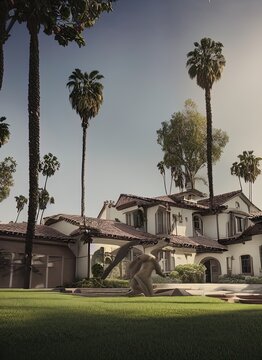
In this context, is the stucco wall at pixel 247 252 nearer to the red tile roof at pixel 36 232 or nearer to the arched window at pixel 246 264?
the arched window at pixel 246 264

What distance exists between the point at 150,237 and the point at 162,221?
10.3ft

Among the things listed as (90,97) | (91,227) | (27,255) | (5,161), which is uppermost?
(90,97)

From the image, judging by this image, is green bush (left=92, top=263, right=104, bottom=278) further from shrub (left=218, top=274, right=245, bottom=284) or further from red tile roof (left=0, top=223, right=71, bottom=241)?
shrub (left=218, top=274, right=245, bottom=284)

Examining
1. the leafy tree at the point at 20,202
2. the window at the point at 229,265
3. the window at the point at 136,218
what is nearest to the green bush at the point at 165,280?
the window at the point at 136,218

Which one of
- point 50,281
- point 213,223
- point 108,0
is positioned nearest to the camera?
point 108,0

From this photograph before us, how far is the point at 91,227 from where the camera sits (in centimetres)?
3359

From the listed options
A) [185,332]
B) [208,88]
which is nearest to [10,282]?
[185,332]

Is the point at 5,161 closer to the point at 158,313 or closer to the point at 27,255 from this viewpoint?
the point at 27,255

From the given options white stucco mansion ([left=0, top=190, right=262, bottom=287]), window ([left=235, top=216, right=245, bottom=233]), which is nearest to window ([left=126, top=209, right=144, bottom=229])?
white stucco mansion ([left=0, top=190, right=262, bottom=287])

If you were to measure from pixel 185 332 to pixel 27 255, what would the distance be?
848 inches

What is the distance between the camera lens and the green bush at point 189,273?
1341 inches

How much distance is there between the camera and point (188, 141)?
175 ft

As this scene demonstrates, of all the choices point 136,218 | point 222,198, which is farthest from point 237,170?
point 136,218

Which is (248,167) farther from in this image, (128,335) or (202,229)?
(128,335)
